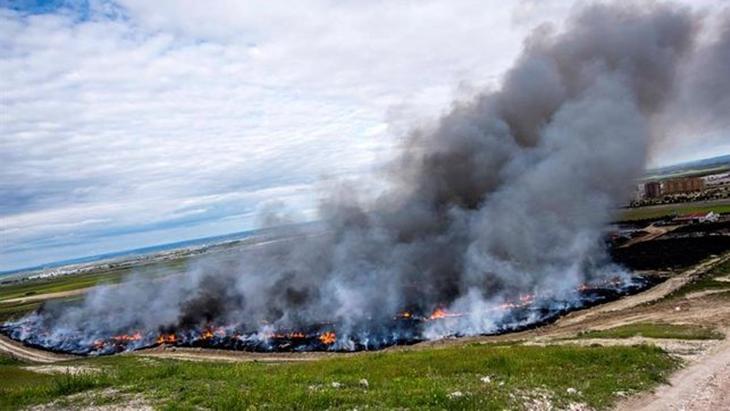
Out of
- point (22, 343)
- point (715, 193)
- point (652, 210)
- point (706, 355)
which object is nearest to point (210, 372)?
point (706, 355)

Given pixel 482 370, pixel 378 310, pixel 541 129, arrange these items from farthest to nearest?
pixel 541 129 < pixel 378 310 < pixel 482 370

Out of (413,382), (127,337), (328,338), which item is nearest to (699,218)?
(328,338)

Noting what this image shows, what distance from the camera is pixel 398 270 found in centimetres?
5709

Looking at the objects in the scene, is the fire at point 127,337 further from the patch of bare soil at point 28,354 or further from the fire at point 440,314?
the fire at point 440,314

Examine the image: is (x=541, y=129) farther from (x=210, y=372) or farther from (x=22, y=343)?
(x=22, y=343)

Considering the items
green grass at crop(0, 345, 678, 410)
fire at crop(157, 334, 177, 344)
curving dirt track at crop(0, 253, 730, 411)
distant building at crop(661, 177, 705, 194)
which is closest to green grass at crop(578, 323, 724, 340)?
curving dirt track at crop(0, 253, 730, 411)

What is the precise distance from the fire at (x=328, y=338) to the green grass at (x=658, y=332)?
21.9m

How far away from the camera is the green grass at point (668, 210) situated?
8867 cm

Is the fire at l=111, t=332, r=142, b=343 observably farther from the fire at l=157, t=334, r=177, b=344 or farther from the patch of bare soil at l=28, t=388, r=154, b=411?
the patch of bare soil at l=28, t=388, r=154, b=411

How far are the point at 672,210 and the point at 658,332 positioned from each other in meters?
87.6

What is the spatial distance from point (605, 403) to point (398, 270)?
41974 millimetres

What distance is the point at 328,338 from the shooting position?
43875mm

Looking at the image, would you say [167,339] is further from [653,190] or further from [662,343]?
[653,190]

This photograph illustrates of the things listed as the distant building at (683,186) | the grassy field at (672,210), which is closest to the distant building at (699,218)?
the grassy field at (672,210)
